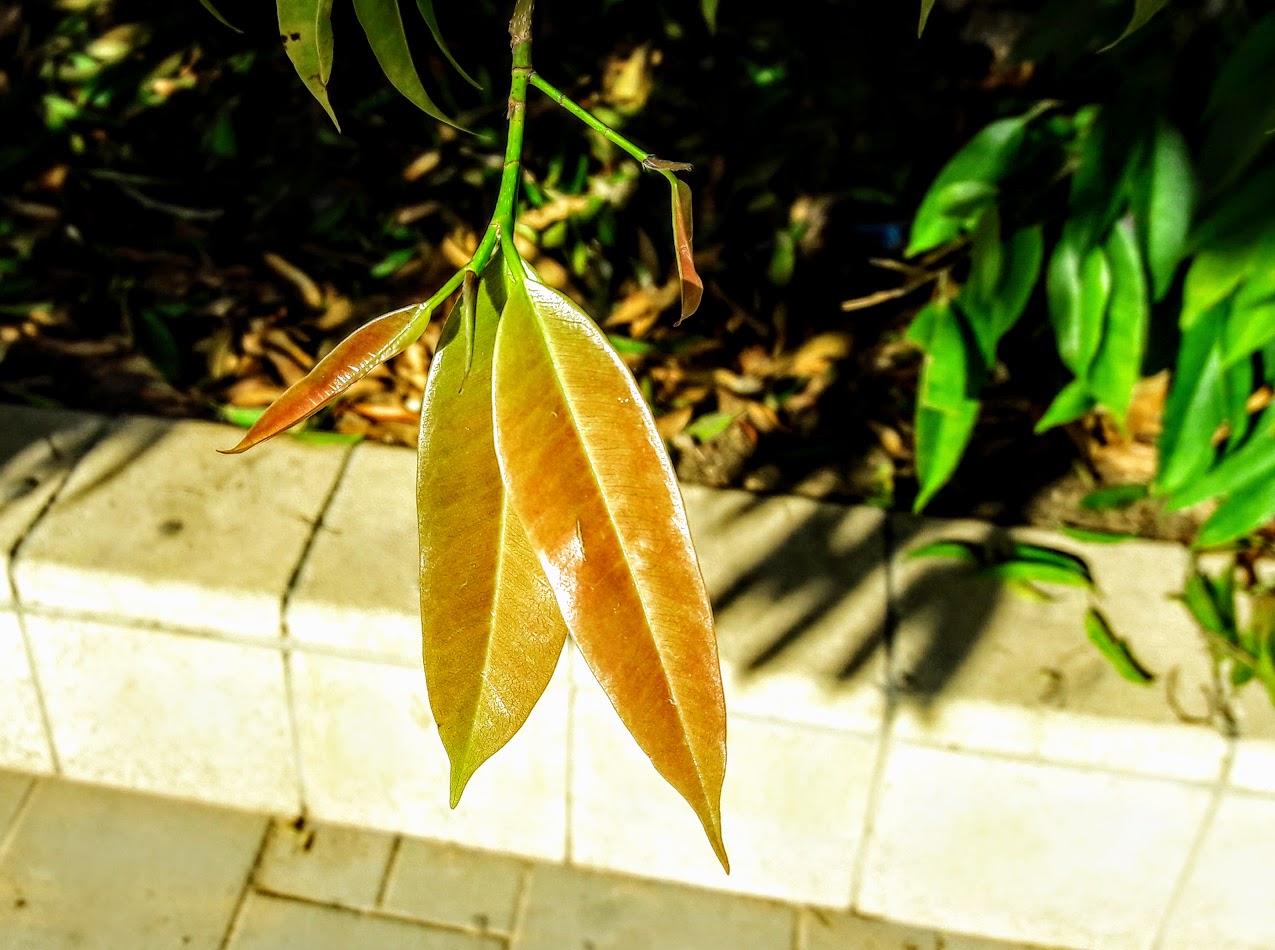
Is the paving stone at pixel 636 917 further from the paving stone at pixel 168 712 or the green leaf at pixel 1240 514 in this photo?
the green leaf at pixel 1240 514

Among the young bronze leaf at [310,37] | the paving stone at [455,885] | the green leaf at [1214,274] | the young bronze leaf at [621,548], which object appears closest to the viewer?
the young bronze leaf at [621,548]

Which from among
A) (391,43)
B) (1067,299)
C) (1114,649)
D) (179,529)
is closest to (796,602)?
(1114,649)

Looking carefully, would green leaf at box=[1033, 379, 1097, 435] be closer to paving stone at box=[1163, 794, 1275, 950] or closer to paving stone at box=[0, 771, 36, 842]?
paving stone at box=[1163, 794, 1275, 950]

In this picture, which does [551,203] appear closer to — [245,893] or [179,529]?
[179,529]

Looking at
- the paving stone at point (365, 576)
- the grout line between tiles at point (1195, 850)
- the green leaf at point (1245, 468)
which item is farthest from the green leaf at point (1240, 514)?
the paving stone at point (365, 576)

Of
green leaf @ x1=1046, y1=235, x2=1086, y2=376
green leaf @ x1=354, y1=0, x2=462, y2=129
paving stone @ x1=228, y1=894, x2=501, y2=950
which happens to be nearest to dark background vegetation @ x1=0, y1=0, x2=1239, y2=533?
green leaf @ x1=1046, y1=235, x2=1086, y2=376

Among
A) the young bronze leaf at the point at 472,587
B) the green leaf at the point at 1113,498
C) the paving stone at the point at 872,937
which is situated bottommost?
the paving stone at the point at 872,937
